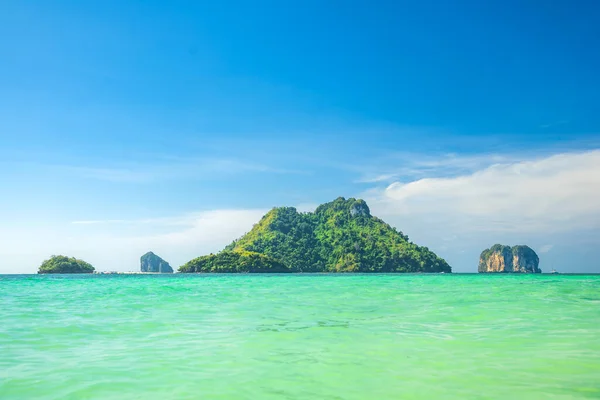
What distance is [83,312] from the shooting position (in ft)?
53.6

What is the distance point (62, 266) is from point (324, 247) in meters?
76.8

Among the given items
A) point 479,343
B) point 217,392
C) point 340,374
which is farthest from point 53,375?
point 479,343

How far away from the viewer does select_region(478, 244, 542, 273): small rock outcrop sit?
185 m

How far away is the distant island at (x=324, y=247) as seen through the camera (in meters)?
127

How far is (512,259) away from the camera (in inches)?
7382

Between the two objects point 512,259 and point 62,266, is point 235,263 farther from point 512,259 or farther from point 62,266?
point 512,259

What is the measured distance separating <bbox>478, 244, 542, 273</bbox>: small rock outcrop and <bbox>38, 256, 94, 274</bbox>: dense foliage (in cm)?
14738

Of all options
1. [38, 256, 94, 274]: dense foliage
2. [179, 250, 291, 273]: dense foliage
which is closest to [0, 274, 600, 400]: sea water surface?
[179, 250, 291, 273]: dense foliage

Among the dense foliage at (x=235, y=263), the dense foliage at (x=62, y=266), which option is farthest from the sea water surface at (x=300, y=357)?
the dense foliage at (x=62, y=266)

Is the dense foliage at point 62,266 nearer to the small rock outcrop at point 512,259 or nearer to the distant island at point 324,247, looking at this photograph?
the distant island at point 324,247

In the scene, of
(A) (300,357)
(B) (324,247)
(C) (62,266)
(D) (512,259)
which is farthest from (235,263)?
(D) (512,259)

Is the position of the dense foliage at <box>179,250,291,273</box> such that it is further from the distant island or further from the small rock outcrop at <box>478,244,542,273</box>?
the small rock outcrop at <box>478,244,542,273</box>

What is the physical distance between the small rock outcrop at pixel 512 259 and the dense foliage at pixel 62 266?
147377 millimetres

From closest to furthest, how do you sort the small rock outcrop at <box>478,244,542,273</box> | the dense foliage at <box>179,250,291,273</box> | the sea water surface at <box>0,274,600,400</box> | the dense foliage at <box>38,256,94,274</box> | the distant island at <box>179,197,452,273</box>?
1. the sea water surface at <box>0,274,600,400</box>
2. the dense foliage at <box>179,250,291,273</box>
3. the distant island at <box>179,197,452,273</box>
4. the dense foliage at <box>38,256,94,274</box>
5. the small rock outcrop at <box>478,244,542,273</box>
